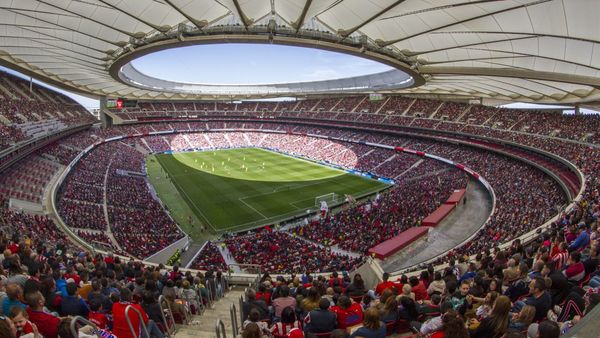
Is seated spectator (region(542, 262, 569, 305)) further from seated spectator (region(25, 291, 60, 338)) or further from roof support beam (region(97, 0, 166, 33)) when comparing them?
roof support beam (region(97, 0, 166, 33))

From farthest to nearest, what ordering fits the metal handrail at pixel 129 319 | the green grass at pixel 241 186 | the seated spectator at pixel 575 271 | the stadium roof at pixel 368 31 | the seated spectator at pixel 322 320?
the green grass at pixel 241 186
the stadium roof at pixel 368 31
the seated spectator at pixel 575 271
the seated spectator at pixel 322 320
the metal handrail at pixel 129 319

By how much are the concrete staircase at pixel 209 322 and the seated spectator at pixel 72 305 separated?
192 cm

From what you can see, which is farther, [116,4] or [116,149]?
[116,149]

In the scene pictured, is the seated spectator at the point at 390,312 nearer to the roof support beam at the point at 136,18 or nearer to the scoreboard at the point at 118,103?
the roof support beam at the point at 136,18

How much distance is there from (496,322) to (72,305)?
6114 mm

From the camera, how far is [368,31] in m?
23.0

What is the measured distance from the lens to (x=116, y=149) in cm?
5678

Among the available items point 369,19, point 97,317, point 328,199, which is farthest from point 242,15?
point 328,199

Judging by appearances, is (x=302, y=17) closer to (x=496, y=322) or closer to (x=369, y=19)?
(x=369, y=19)

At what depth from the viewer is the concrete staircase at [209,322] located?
277 inches

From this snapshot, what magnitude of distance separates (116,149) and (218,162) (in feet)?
53.4

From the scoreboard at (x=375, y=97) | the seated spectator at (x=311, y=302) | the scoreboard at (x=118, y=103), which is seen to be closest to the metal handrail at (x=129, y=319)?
the seated spectator at (x=311, y=302)

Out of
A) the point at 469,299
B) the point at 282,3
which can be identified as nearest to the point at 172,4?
the point at 282,3

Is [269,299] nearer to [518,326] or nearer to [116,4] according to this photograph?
[518,326]
